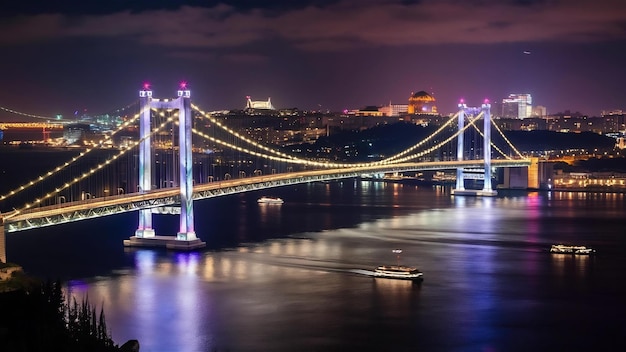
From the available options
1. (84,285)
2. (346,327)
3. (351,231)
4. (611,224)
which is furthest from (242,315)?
(611,224)

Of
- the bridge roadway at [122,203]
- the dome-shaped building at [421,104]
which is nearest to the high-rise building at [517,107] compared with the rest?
the dome-shaped building at [421,104]

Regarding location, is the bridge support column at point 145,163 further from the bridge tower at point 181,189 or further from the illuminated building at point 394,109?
the illuminated building at point 394,109

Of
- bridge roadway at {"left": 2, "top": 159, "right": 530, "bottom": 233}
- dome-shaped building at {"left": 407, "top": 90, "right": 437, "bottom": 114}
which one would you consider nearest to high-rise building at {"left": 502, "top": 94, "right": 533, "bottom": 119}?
dome-shaped building at {"left": 407, "top": 90, "right": 437, "bottom": 114}

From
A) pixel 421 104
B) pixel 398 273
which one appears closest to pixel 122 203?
pixel 398 273

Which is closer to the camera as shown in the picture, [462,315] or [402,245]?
[462,315]

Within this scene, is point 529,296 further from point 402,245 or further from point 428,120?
point 428,120

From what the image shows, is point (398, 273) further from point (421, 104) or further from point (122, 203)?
point (421, 104)
